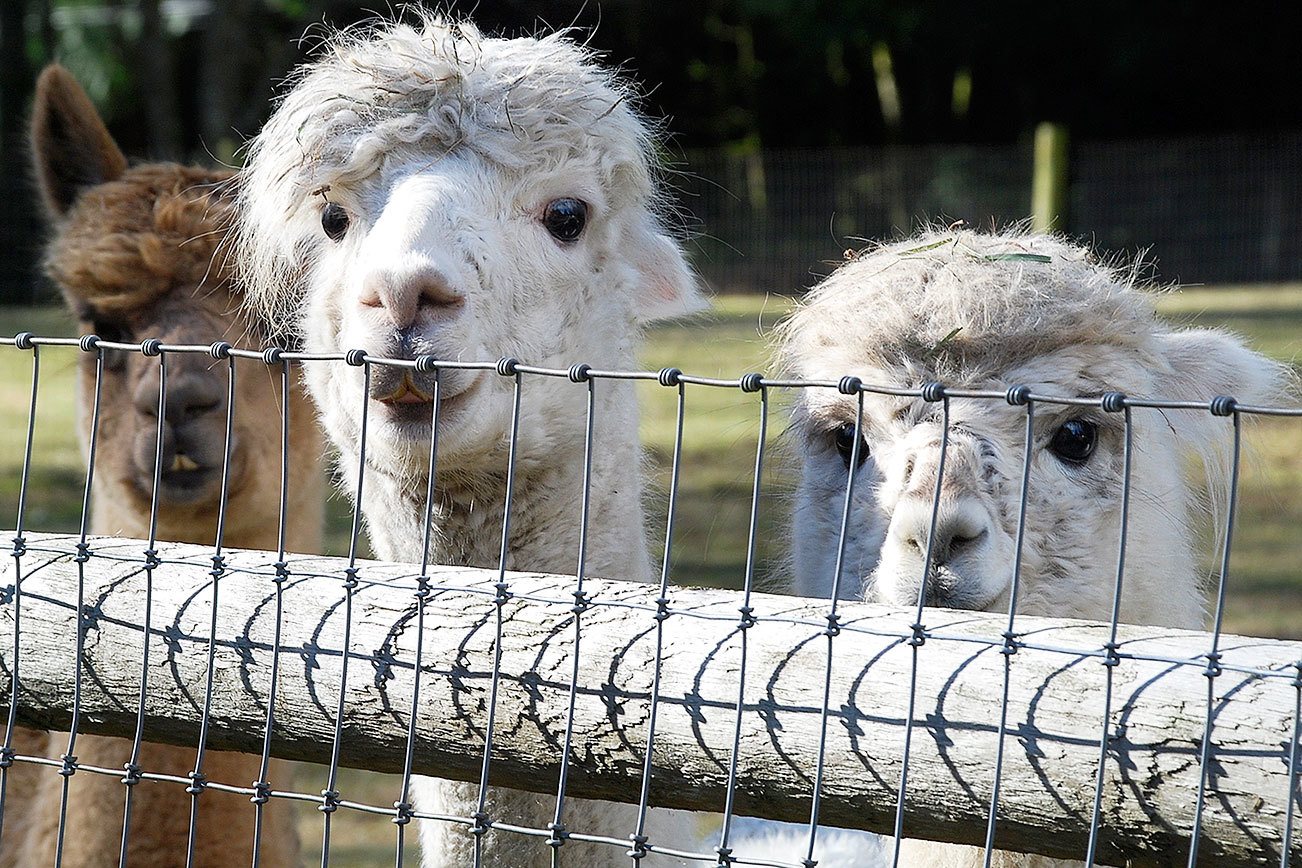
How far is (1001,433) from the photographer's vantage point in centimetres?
244

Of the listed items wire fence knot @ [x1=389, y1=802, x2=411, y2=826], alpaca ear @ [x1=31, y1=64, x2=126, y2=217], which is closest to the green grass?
alpaca ear @ [x1=31, y1=64, x2=126, y2=217]

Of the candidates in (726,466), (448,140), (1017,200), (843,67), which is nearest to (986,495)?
(448,140)

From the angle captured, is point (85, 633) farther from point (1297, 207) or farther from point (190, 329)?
point (1297, 207)

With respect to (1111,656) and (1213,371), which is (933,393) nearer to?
(1111,656)

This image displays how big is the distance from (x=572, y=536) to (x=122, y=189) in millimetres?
1943

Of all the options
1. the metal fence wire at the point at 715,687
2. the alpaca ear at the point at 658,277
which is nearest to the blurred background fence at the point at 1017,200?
the alpaca ear at the point at 658,277

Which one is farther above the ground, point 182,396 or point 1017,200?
point 1017,200

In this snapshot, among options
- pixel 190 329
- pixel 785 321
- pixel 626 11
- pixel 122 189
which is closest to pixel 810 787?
pixel 785 321

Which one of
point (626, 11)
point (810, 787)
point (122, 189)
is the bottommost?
point (810, 787)

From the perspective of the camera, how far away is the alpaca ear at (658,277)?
3.21 meters

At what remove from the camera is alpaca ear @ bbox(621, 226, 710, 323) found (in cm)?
321

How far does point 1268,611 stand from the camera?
6.96 m

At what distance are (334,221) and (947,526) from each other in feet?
4.84

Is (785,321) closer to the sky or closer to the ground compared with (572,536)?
closer to the sky
